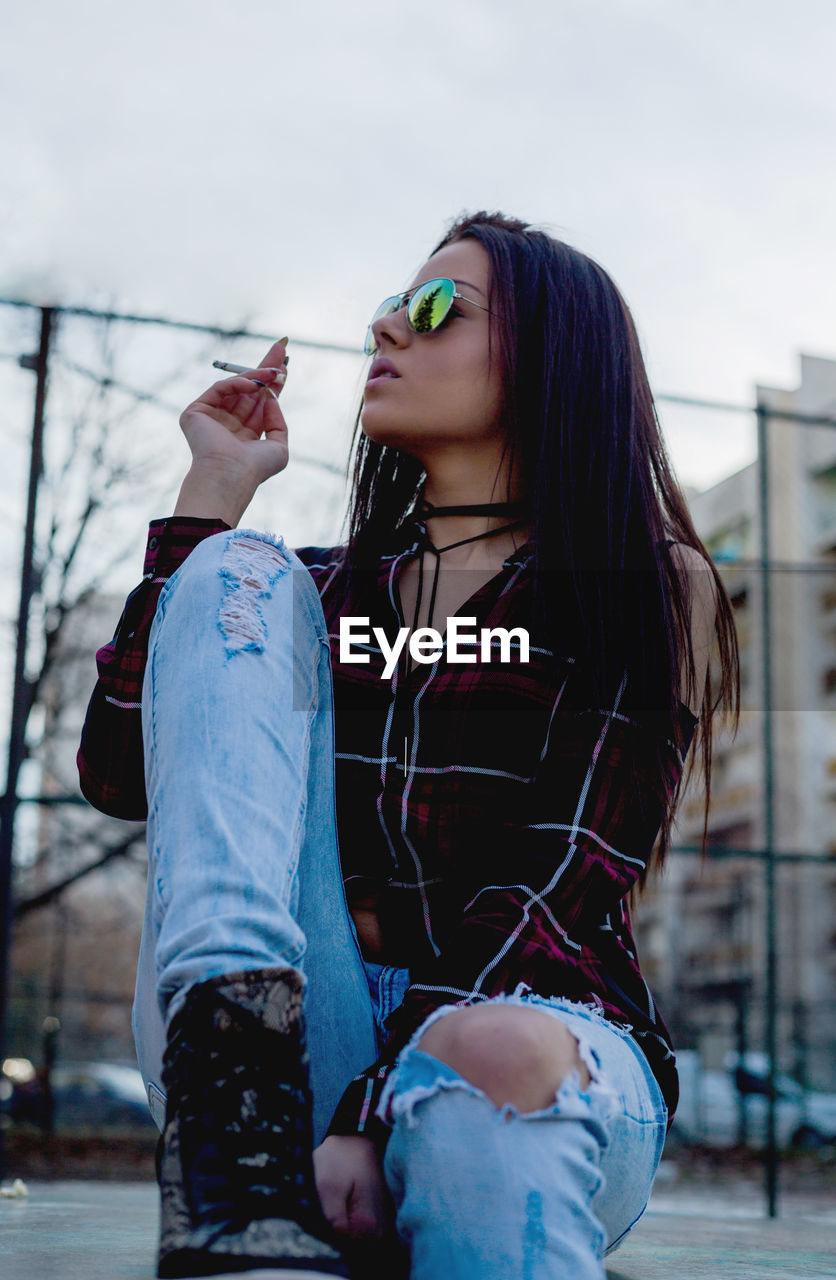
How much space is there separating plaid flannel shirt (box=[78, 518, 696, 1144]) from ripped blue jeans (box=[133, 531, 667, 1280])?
0.22ft

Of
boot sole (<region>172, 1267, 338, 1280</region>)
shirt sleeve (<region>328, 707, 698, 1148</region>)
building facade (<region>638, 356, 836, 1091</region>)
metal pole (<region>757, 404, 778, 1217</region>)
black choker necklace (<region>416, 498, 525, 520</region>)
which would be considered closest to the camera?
boot sole (<region>172, 1267, 338, 1280</region>)

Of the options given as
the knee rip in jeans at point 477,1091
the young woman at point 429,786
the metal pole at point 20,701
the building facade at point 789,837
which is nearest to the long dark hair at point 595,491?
the young woman at point 429,786

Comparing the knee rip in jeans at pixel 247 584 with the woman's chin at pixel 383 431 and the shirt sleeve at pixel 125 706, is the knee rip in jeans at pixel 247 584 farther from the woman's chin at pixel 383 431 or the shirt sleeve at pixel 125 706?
the woman's chin at pixel 383 431

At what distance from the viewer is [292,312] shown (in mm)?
4637

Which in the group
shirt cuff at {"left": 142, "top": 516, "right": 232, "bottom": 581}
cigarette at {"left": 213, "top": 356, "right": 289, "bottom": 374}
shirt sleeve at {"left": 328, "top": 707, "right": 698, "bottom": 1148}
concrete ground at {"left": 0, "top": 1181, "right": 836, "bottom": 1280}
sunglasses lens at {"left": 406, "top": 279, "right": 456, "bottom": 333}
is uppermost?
sunglasses lens at {"left": 406, "top": 279, "right": 456, "bottom": 333}

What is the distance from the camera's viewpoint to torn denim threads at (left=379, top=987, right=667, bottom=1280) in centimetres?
83

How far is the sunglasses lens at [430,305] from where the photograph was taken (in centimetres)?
154

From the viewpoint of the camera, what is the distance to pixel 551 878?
3.80ft

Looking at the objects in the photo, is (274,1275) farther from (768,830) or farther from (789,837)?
(789,837)

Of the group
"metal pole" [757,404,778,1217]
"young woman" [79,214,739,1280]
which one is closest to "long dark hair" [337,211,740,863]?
"young woman" [79,214,739,1280]

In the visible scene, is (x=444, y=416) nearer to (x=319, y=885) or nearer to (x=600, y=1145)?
(x=319, y=885)

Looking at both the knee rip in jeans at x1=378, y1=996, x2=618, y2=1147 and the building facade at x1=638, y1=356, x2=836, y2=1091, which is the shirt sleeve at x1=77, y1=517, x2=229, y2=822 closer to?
the knee rip in jeans at x1=378, y1=996, x2=618, y2=1147

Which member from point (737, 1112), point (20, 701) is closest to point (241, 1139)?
point (20, 701)

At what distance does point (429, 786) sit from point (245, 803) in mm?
325
